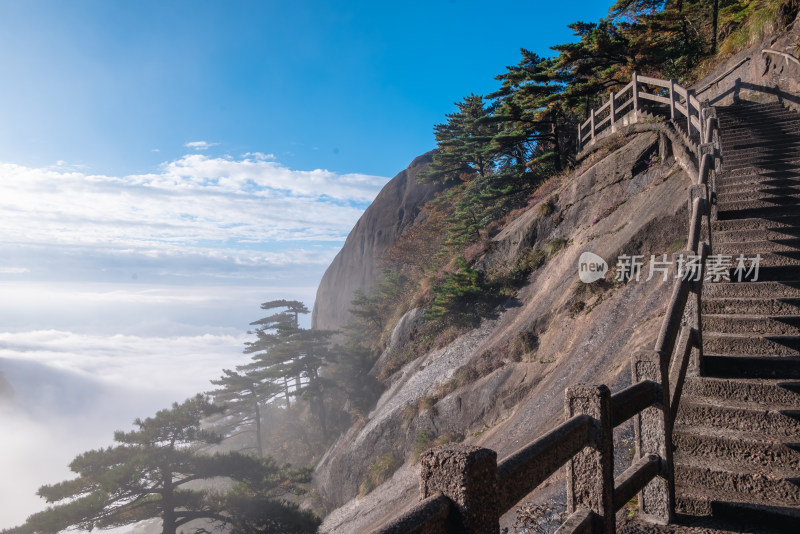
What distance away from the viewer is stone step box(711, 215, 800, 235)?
7250 mm

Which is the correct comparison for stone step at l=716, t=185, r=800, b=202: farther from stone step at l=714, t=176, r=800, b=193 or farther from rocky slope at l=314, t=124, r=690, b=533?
rocky slope at l=314, t=124, r=690, b=533

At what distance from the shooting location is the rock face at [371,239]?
49.7 m

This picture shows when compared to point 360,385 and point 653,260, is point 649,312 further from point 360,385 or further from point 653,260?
point 360,385

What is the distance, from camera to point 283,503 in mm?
19375

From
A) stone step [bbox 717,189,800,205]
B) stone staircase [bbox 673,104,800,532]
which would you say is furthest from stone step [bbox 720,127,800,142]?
stone staircase [bbox 673,104,800,532]

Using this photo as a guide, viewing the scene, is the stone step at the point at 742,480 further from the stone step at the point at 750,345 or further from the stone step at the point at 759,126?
the stone step at the point at 759,126

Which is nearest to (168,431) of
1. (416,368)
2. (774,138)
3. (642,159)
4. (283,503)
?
(283,503)

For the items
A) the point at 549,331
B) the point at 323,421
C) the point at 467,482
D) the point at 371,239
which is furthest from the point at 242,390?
the point at 467,482

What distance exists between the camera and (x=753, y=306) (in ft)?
18.9

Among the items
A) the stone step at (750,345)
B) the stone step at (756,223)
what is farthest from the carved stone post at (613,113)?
the stone step at (750,345)

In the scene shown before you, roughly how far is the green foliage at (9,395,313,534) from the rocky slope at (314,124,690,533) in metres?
3.75

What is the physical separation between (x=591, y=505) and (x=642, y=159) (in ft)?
44.8

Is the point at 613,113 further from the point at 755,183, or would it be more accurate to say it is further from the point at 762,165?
the point at 755,183

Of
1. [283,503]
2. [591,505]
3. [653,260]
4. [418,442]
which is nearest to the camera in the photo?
[591,505]
